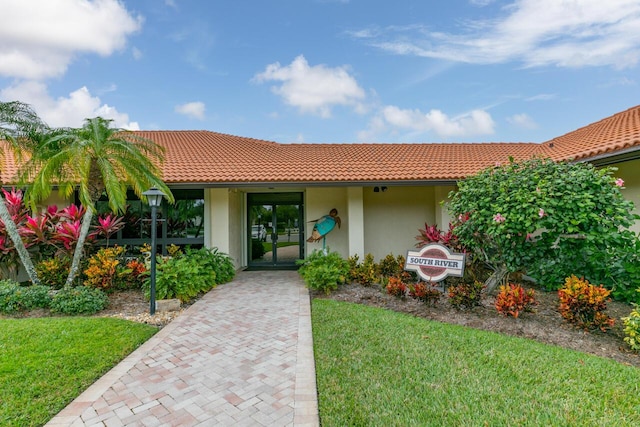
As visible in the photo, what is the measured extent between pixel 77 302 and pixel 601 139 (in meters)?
14.7

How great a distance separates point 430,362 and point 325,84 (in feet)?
54.9

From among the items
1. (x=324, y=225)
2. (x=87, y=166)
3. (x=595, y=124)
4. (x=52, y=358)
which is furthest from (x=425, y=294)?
(x=595, y=124)

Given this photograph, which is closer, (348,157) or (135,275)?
(135,275)

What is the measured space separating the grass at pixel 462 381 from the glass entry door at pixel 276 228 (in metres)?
7.44

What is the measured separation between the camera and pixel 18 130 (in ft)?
23.8

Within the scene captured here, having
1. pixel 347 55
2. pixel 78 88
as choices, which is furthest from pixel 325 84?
pixel 78 88

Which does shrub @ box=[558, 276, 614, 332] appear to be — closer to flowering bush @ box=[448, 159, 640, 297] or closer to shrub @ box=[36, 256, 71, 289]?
flowering bush @ box=[448, 159, 640, 297]

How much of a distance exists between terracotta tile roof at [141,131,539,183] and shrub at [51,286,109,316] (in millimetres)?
3982

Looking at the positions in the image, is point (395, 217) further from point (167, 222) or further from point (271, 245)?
point (167, 222)

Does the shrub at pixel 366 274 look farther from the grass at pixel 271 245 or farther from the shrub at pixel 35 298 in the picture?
the shrub at pixel 35 298

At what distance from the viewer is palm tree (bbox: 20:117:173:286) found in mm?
6969

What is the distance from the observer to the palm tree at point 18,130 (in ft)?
23.4

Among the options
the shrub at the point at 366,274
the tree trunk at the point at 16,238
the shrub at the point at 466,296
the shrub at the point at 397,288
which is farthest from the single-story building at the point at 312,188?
the shrub at the point at 466,296

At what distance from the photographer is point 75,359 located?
4.40 meters
